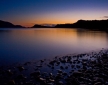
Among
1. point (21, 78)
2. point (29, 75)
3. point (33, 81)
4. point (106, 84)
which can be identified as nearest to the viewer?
point (106, 84)

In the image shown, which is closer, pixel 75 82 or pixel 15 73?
pixel 75 82

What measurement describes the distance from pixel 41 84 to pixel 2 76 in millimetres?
4045

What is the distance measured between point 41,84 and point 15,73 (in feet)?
13.2

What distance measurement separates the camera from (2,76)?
12820 millimetres

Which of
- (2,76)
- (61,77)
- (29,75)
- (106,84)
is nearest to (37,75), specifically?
(29,75)

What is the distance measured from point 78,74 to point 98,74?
1.79 m

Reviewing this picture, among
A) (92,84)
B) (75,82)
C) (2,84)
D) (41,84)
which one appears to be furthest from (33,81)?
(92,84)

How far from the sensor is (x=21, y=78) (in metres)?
12.5

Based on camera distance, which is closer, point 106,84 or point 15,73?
point 106,84

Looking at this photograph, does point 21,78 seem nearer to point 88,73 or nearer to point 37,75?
point 37,75

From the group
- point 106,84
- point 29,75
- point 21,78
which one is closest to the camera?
point 106,84

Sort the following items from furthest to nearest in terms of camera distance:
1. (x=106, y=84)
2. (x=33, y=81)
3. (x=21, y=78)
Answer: (x=21, y=78), (x=33, y=81), (x=106, y=84)

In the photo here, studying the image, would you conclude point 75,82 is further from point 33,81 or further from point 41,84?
point 33,81

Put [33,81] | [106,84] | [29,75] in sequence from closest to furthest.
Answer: [106,84] → [33,81] → [29,75]
